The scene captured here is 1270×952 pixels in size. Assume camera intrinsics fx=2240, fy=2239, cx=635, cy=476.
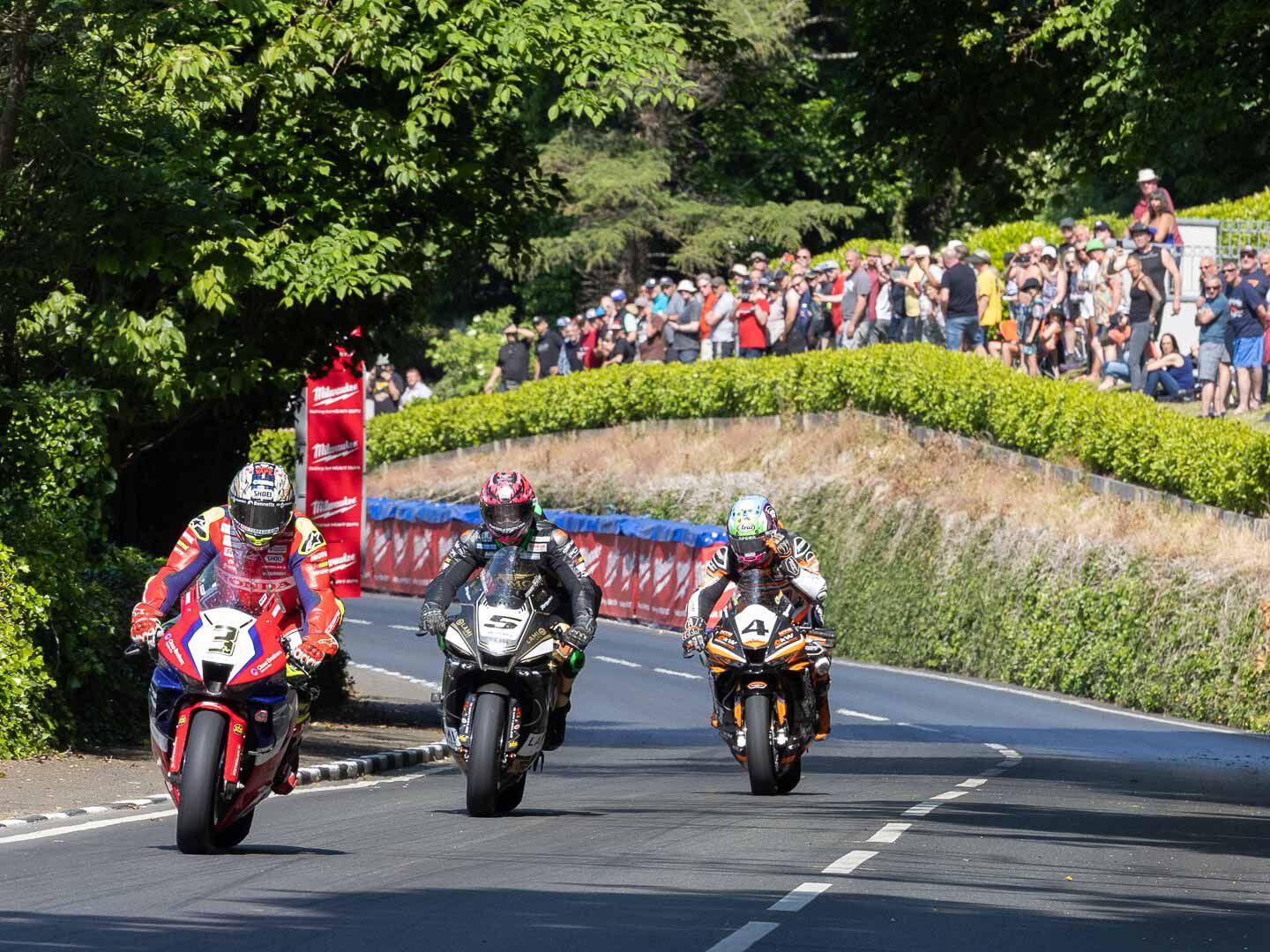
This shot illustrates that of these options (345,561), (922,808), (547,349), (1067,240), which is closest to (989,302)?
(1067,240)

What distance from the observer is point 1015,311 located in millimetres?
34094

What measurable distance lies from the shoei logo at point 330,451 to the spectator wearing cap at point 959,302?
34.9 ft

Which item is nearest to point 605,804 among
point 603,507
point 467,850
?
point 467,850

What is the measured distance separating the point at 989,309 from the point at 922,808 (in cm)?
2032

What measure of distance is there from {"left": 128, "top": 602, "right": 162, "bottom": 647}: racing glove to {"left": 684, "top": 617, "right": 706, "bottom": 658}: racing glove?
5.22 m

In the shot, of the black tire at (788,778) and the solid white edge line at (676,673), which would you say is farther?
the solid white edge line at (676,673)

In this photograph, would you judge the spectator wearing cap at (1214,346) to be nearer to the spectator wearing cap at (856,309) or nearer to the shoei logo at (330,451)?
the spectator wearing cap at (856,309)

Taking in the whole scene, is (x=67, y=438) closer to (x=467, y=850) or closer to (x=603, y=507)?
(x=467, y=850)

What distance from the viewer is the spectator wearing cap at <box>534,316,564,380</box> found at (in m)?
45.9

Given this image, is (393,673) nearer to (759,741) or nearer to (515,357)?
(759,741)

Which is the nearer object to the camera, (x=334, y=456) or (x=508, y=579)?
(x=508, y=579)

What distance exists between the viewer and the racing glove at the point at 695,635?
16328mm

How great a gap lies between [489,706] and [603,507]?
27740mm

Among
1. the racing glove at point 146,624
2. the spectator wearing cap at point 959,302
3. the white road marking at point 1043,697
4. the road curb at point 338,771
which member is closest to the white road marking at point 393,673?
the white road marking at point 1043,697
